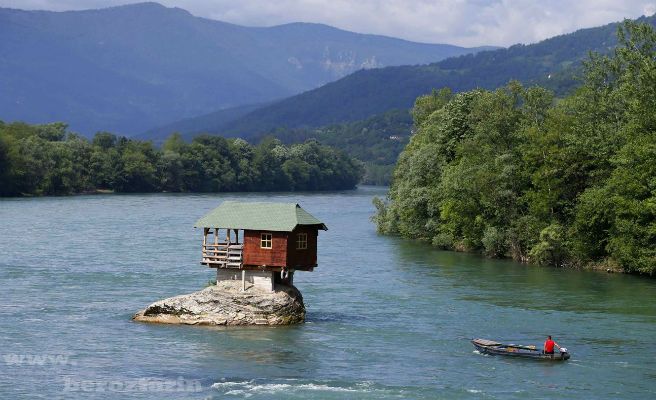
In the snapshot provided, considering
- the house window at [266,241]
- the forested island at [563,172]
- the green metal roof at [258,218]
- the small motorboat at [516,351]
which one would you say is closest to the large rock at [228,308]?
the house window at [266,241]

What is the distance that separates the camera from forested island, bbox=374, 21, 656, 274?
78938 millimetres

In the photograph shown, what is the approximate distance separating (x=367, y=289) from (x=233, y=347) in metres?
22.6

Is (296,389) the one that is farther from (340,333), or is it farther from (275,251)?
(275,251)

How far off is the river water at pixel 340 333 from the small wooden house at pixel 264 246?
3.39 meters

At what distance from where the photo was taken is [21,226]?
11750cm

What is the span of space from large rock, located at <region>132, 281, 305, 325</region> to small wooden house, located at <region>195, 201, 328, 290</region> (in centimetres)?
87

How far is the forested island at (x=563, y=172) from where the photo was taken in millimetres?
78938

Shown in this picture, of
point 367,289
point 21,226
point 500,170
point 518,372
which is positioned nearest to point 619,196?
point 500,170

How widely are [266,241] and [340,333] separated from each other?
6504 mm

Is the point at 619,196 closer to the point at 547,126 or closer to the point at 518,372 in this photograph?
the point at 547,126

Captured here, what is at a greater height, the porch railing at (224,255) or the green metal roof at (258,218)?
the green metal roof at (258,218)

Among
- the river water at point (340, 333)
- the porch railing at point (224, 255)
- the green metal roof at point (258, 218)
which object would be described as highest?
the green metal roof at point (258, 218)

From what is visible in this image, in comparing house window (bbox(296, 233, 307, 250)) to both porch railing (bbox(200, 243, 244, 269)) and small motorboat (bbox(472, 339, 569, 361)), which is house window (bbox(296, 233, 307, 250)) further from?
small motorboat (bbox(472, 339, 569, 361))

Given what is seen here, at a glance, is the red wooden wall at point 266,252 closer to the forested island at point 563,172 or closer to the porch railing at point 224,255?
the porch railing at point 224,255
